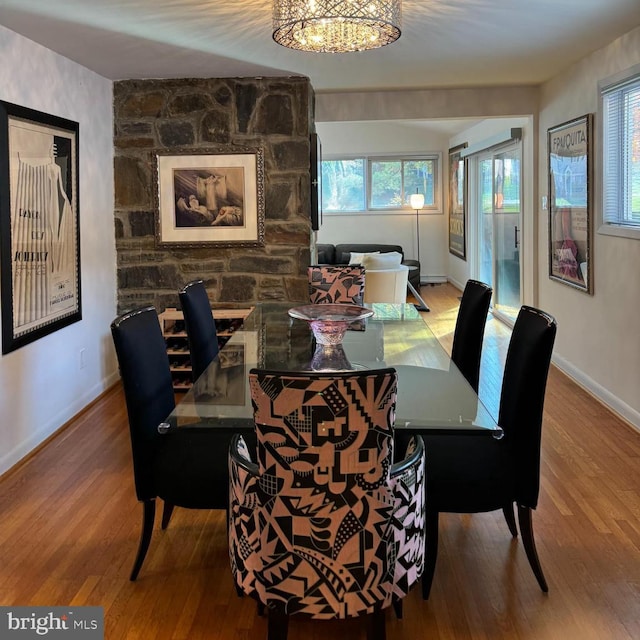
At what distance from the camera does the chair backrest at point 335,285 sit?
4332 mm

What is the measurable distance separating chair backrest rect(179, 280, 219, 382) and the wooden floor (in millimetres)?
675

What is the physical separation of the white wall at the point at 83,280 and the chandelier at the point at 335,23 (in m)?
1.57

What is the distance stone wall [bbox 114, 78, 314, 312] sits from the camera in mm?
4957

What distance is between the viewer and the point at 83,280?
448cm

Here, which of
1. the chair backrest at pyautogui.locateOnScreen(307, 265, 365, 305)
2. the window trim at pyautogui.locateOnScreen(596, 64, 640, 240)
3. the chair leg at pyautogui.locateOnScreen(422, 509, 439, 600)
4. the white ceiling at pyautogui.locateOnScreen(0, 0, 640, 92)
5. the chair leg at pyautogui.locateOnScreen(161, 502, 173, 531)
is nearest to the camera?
the chair leg at pyautogui.locateOnScreen(422, 509, 439, 600)

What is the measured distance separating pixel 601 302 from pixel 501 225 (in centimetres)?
346

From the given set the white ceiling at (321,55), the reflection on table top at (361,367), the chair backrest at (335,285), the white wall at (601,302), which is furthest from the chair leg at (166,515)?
the white wall at (601,302)

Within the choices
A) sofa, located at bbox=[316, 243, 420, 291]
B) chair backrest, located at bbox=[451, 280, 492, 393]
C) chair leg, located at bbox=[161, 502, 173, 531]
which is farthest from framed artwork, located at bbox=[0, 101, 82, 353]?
sofa, located at bbox=[316, 243, 420, 291]

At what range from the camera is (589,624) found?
2.07 m

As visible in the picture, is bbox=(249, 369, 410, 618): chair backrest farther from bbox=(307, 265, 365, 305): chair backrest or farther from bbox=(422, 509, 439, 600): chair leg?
bbox=(307, 265, 365, 305): chair backrest

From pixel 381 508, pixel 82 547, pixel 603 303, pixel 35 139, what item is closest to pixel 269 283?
pixel 35 139

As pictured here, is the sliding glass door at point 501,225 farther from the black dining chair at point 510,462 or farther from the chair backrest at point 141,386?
the chair backrest at point 141,386

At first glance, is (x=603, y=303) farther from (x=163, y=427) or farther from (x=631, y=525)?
(x=163, y=427)

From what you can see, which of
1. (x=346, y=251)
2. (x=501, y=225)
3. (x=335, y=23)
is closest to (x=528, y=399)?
(x=335, y=23)
